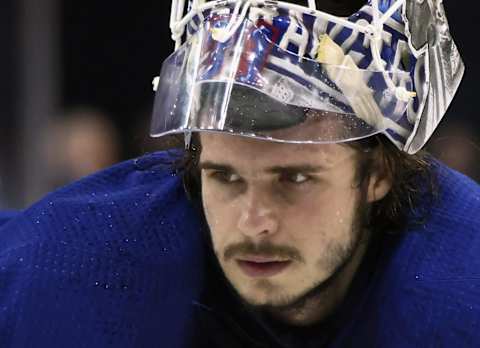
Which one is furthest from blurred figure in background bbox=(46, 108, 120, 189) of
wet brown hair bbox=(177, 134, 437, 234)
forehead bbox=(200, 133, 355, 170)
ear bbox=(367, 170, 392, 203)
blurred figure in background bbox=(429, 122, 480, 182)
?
forehead bbox=(200, 133, 355, 170)

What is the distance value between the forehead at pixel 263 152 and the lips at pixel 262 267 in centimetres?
11

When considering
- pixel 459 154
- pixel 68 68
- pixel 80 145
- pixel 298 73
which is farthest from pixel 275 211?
pixel 68 68

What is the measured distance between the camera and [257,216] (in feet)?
3.91

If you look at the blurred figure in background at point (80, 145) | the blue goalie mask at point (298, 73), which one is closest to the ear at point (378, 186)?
the blue goalie mask at point (298, 73)

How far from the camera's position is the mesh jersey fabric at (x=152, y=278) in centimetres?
122

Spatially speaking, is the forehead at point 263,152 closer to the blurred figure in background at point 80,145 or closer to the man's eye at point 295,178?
the man's eye at point 295,178

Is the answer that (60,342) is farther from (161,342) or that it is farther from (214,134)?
(214,134)

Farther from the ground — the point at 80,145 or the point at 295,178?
the point at 295,178

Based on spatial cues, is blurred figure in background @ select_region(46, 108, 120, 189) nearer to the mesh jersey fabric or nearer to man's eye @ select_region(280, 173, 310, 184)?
the mesh jersey fabric

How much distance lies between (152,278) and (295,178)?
22cm

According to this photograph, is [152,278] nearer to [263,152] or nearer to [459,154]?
[263,152]

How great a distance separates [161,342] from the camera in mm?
1272

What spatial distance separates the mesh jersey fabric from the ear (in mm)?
58

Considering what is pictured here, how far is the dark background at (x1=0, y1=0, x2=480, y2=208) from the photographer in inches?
116
